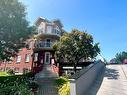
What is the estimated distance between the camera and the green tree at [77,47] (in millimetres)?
27516

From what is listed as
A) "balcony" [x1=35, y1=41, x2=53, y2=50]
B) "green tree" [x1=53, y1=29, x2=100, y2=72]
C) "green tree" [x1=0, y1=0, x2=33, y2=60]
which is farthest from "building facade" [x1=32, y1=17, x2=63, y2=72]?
"green tree" [x1=53, y1=29, x2=100, y2=72]

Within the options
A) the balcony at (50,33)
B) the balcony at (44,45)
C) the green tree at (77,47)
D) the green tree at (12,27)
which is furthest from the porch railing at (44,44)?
the green tree at (77,47)

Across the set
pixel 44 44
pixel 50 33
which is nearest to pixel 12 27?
pixel 44 44

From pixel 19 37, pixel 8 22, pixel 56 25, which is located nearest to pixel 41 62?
pixel 56 25

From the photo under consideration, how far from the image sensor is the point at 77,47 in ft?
90.8

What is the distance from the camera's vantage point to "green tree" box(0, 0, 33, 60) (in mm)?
27297

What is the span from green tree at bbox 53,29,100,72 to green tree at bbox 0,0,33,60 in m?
6.66

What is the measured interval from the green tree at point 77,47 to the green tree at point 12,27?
666 cm

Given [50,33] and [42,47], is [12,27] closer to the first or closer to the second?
[42,47]

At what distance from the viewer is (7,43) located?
2889cm

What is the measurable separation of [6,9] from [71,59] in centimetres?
1230

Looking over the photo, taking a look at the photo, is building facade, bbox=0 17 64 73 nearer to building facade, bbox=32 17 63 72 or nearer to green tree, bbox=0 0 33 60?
building facade, bbox=32 17 63 72

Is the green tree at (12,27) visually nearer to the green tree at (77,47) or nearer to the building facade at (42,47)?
the green tree at (77,47)

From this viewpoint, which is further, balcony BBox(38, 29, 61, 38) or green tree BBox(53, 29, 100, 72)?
balcony BBox(38, 29, 61, 38)
